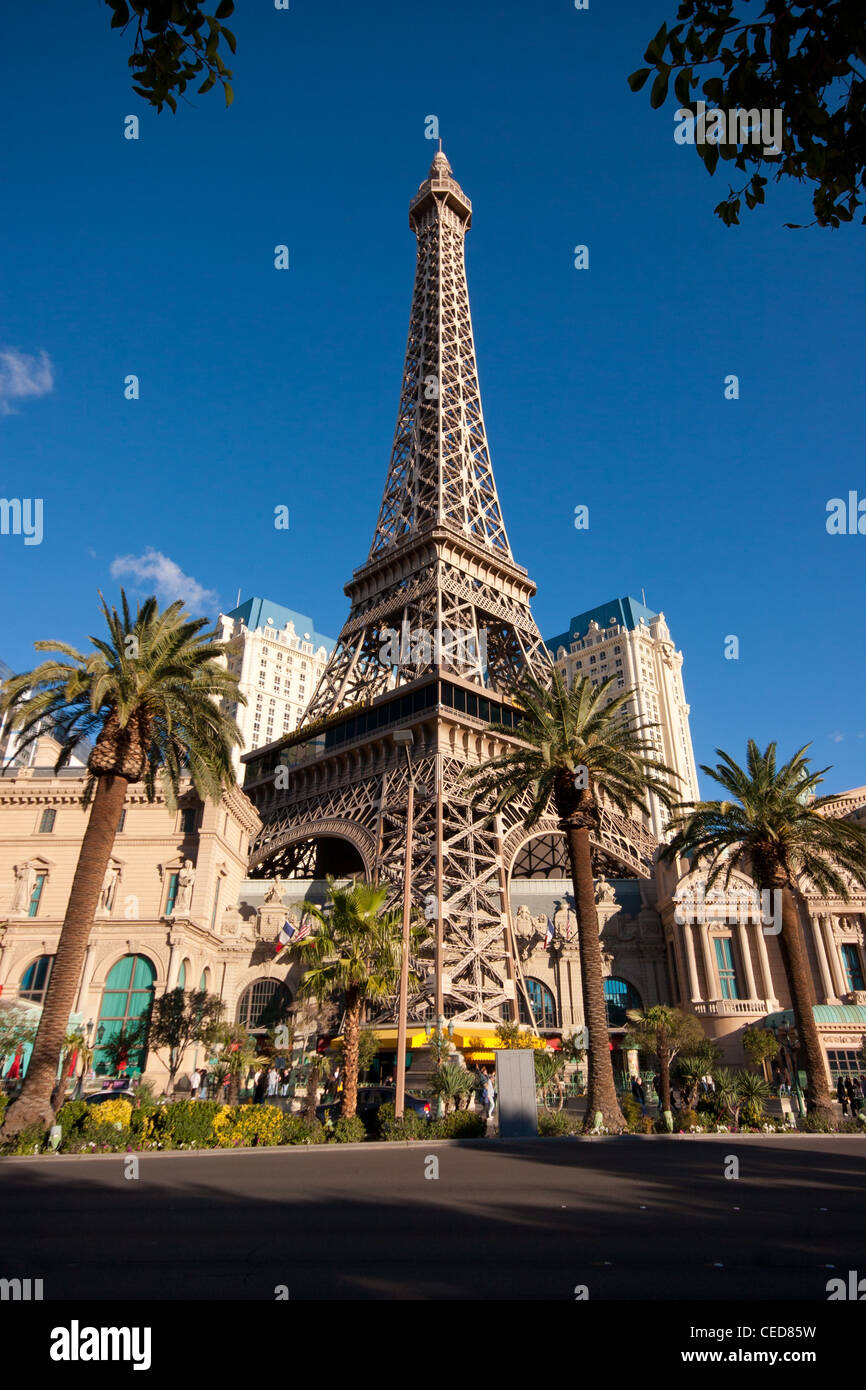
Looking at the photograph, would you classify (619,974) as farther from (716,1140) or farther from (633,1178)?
(633,1178)

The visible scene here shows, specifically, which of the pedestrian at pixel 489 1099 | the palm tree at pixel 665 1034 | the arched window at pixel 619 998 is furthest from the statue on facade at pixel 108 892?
the arched window at pixel 619 998

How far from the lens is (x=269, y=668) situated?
15100 centimetres

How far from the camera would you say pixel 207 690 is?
90.4 feet

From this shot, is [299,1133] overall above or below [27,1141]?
above

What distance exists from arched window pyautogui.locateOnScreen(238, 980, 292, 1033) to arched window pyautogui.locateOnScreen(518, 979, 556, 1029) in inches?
574

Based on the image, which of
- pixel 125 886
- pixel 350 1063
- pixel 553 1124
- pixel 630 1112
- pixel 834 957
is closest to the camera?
pixel 350 1063

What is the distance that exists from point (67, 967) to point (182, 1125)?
5554 mm

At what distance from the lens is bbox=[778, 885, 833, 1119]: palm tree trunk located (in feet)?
88.4

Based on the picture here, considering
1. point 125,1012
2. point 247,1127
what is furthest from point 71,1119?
point 125,1012

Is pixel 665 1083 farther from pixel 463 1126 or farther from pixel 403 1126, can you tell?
pixel 403 1126
